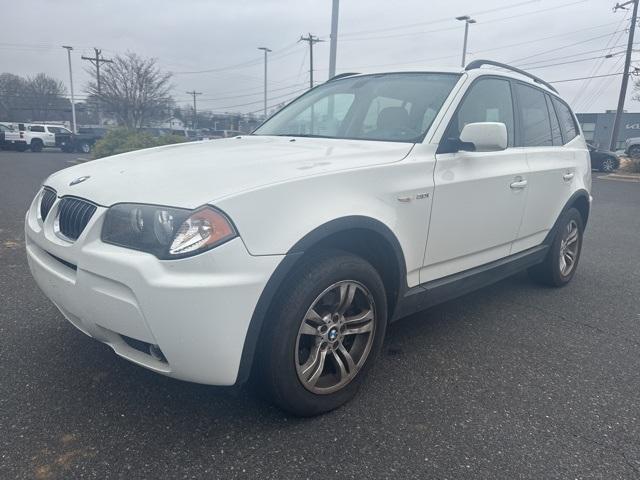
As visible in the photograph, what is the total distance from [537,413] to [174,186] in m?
2.07

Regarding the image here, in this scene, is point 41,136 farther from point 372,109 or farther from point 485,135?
point 485,135

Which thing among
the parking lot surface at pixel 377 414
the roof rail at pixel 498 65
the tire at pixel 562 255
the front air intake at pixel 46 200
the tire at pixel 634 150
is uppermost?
the roof rail at pixel 498 65

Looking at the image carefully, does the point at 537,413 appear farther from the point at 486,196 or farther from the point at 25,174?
the point at 25,174

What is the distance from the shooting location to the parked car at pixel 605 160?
20.7m

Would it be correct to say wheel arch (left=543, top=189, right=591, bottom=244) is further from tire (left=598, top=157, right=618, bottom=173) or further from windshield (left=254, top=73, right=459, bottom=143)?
tire (left=598, top=157, right=618, bottom=173)

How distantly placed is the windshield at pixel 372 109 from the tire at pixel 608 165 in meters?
20.9

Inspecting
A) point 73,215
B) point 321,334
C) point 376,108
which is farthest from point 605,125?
point 73,215

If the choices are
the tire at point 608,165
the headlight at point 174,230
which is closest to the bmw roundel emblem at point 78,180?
the headlight at point 174,230

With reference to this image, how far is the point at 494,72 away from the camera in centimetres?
342

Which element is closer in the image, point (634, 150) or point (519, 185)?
point (519, 185)

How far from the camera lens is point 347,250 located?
2.52 m

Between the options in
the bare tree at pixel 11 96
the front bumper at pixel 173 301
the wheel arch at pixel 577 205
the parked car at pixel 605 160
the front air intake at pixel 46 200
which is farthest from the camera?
the bare tree at pixel 11 96

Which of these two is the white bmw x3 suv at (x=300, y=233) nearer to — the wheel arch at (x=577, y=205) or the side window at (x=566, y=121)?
the wheel arch at (x=577, y=205)

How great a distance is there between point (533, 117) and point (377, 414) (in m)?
2.77
